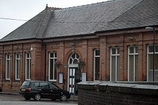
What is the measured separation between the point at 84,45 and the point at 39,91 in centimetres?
822

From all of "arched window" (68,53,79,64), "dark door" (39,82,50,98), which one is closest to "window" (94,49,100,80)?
"arched window" (68,53,79,64)

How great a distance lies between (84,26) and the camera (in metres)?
46.4

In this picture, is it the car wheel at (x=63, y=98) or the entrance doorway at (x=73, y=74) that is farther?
the entrance doorway at (x=73, y=74)

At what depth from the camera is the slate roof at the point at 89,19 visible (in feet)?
129

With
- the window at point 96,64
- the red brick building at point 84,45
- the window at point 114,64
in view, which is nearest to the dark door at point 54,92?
the red brick building at point 84,45

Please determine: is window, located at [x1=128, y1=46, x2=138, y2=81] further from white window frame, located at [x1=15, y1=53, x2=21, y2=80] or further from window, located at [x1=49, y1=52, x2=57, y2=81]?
white window frame, located at [x1=15, y1=53, x2=21, y2=80]

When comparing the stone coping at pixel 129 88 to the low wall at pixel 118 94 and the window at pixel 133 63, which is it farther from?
the window at pixel 133 63

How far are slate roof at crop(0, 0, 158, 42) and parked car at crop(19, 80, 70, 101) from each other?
699 centimetres

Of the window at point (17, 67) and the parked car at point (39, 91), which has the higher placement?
the window at point (17, 67)

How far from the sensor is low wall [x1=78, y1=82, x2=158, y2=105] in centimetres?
873

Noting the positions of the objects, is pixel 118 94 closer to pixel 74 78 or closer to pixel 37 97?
pixel 37 97

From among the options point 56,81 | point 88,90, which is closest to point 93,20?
point 56,81

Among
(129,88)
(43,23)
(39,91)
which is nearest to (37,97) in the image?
(39,91)

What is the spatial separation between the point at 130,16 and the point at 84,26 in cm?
733
